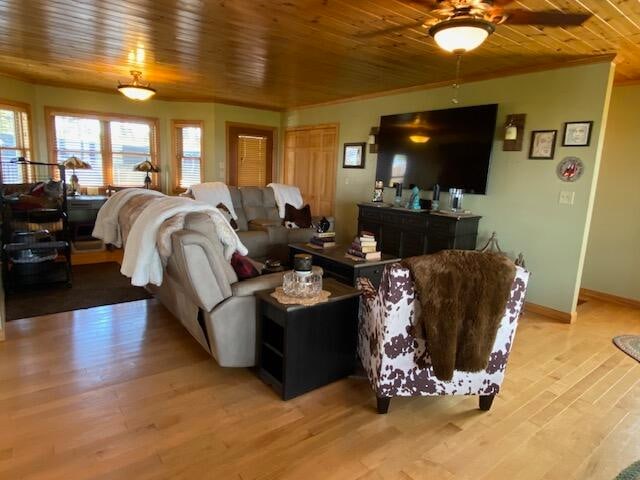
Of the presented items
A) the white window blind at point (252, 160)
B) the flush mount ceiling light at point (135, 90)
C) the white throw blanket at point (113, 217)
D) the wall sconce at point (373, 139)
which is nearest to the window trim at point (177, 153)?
the white window blind at point (252, 160)

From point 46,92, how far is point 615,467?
7588 mm

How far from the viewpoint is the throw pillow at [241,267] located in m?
2.64

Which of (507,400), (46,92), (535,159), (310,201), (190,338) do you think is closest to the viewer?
(507,400)

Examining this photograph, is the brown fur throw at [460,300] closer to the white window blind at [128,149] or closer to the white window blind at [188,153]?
the white window blind at [188,153]

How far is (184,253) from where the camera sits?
2234mm

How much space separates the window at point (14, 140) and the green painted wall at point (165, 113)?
16 centimetres

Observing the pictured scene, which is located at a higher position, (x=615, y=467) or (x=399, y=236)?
(x=399, y=236)

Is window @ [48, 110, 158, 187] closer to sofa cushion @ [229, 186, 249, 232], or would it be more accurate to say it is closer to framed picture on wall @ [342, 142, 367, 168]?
sofa cushion @ [229, 186, 249, 232]

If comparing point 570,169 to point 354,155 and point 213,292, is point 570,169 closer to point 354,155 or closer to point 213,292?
point 354,155

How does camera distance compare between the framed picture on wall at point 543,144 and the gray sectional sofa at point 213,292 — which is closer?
the gray sectional sofa at point 213,292

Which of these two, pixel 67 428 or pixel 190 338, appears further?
pixel 190 338

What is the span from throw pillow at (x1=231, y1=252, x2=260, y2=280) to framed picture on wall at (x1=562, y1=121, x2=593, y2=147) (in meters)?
3.19

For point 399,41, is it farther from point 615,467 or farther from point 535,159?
point 615,467

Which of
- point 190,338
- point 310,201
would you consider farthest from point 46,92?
point 190,338
